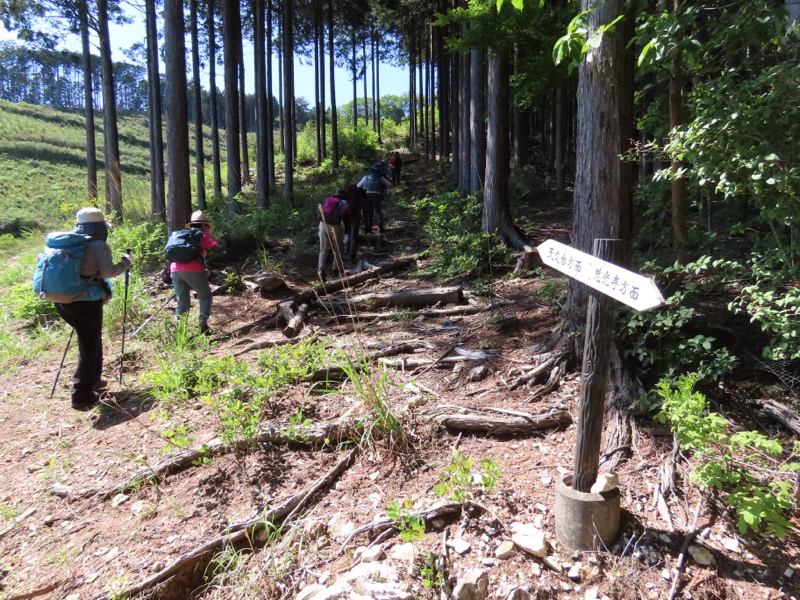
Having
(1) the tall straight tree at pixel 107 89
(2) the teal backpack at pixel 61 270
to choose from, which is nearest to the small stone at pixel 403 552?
(2) the teal backpack at pixel 61 270

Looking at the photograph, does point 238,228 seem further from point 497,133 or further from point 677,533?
point 677,533

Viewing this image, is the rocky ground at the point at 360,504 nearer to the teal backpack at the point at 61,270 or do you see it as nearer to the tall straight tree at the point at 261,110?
the teal backpack at the point at 61,270

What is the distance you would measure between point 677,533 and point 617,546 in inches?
14.4

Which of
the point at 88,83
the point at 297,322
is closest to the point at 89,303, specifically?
the point at 297,322

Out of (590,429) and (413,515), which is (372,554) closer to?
(413,515)

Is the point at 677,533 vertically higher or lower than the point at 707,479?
lower

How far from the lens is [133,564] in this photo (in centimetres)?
297

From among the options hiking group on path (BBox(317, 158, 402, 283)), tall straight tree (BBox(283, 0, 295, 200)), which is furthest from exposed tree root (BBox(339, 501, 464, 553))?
tall straight tree (BBox(283, 0, 295, 200))

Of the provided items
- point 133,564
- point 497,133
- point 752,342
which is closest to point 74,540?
point 133,564

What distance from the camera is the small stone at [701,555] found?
2.55m

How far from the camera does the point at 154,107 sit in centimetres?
1870

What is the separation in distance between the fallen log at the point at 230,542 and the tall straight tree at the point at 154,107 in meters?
15.4

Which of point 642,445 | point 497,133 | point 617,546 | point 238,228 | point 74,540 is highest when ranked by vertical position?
point 497,133

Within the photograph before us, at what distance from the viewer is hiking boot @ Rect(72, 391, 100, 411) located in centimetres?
515
